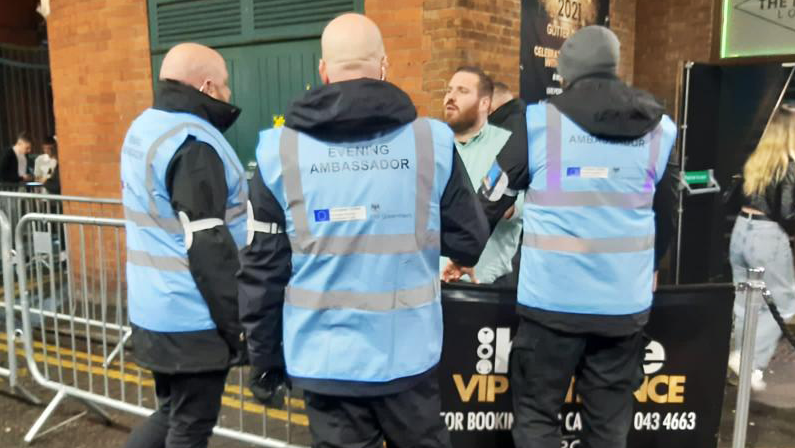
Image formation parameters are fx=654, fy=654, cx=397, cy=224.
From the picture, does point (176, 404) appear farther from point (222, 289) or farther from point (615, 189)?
point (615, 189)

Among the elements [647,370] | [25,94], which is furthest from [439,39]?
[25,94]

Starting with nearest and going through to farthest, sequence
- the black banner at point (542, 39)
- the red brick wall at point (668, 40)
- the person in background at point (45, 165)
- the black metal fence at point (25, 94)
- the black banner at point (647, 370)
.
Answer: the black banner at point (647, 370), the black banner at point (542, 39), the red brick wall at point (668, 40), the person in background at point (45, 165), the black metal fence at point (25, 94)

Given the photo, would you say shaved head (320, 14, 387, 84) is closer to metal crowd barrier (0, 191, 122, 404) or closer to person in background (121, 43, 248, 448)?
person in background (121, 43, 248, 448)

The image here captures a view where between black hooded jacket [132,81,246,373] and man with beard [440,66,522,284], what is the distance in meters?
1.14

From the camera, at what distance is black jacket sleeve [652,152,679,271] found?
2.70m

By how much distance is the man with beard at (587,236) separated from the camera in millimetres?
2490

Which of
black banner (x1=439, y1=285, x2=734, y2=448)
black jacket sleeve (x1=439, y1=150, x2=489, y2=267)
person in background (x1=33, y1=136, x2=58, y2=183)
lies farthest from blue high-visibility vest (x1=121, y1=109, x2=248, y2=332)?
person in background (x1=33, y1=136, x2=58, y2=183)

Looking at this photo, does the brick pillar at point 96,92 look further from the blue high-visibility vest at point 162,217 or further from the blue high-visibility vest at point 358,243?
the blue high-visibility vest at point 358,243

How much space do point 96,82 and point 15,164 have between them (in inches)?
A: 170

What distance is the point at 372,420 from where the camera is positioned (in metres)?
2.14

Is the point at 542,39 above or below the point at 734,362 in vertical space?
above

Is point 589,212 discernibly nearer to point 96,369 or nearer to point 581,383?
point 581,383

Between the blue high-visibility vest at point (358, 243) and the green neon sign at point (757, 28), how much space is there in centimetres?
623

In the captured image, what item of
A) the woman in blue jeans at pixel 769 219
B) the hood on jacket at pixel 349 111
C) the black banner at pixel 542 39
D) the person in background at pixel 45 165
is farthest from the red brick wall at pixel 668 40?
the person in background at pixel 45 165
